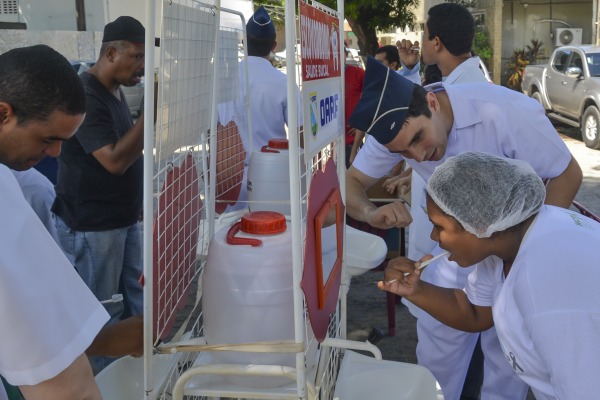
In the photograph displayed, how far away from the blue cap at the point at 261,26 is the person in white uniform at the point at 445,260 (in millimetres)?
893

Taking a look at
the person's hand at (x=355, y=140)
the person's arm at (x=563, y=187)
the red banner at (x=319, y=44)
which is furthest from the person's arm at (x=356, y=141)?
the red banner at (x=319, y=44)

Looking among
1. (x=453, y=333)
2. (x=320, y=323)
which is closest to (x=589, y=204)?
(x=453, y=333)

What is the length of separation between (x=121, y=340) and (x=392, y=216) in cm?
101

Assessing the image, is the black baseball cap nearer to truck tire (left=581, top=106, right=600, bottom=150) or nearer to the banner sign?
the banner sign

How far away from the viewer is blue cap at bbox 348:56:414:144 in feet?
6.95

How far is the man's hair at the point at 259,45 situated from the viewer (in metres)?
4.00

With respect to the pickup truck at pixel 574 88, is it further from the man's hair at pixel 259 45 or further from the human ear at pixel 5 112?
the human ear at pixel 5 112

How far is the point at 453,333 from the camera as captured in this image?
2.60 metres

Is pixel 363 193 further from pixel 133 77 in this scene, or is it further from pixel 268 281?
pixel 268 281

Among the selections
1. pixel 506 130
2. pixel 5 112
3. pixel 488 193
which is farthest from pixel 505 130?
pixel 5 112

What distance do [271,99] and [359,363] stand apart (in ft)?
7.18

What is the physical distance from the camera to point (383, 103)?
212 cm

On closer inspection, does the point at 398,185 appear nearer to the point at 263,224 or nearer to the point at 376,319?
the point at 376,319

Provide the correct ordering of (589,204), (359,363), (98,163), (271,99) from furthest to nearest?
(589,204)
(271,99)
(98,163)
(359,363)
